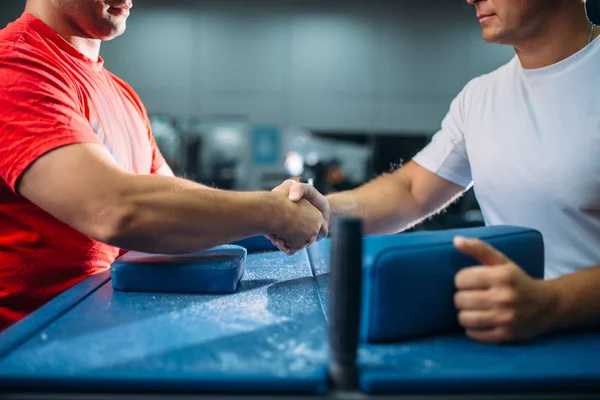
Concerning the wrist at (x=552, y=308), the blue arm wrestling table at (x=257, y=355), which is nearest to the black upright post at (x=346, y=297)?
the blue arm wrestling table at (x=257, y=355)

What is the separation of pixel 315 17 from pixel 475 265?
4.61 metres

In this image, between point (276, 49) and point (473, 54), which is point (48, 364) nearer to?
point (276, 49)

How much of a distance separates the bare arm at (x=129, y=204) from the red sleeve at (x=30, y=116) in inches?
0.9

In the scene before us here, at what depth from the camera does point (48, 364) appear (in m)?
0.57

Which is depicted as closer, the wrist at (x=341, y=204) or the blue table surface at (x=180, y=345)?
the blue table surface at (x=180, y=345)

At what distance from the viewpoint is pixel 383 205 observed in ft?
4.79

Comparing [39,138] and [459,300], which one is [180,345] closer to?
[459,300]

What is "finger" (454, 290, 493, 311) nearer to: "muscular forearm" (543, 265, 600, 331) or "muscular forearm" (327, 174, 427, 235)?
"muscular forearm" (543, 265, 600, 331)

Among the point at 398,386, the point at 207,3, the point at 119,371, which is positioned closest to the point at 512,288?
the point at 398,386

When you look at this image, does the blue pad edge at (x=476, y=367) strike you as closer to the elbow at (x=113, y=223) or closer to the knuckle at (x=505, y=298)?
the knuckle at (x=505, y=298)

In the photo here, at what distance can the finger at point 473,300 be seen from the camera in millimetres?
652

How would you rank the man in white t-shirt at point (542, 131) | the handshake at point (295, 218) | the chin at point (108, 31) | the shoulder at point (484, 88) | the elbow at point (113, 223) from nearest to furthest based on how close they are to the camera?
the elbow at point (113, 223), the handshake at point (295, 218), the man in white t-shirt at point (542, 131), the chin at point (108, 31), the shoulder at point (484, 88)

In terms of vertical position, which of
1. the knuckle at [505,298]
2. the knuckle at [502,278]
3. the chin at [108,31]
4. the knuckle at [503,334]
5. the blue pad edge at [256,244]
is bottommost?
the blue pad edge at [256,244]

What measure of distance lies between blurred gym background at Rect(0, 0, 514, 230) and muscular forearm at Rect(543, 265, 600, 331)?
13.5ft
